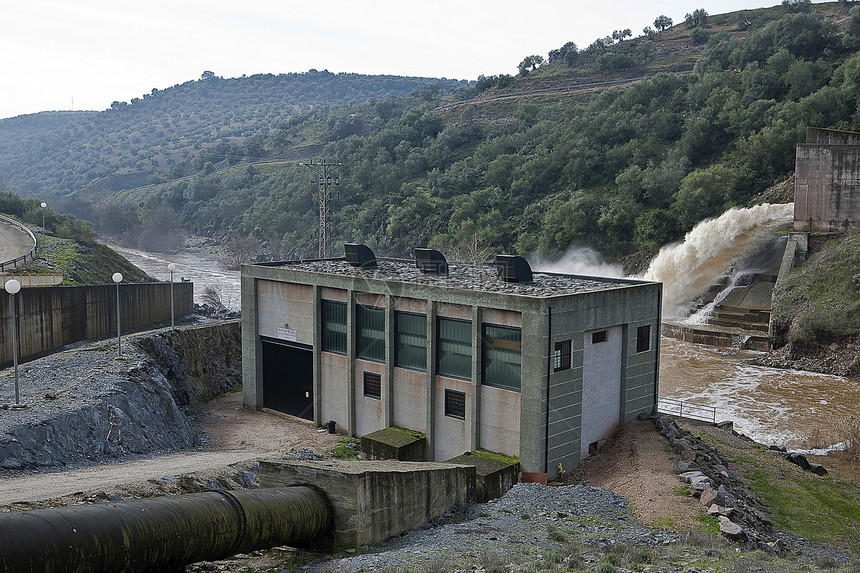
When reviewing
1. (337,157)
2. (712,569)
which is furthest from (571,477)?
(337,157)

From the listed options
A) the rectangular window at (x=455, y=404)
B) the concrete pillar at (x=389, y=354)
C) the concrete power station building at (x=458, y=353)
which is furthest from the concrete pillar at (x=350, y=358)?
the rectangular window at (x=455, y=404)

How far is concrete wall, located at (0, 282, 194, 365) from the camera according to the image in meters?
29.8

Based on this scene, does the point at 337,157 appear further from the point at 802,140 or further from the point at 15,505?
the point at 15,505

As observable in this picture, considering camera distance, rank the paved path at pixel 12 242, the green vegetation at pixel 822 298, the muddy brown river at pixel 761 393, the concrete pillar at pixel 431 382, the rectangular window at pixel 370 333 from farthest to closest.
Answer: the paved path at pixel 12 242, the green vegetation at pixel 822 298, the muddy brown river at pixel 761 393, the rectangular window at pixel 370 333, the concrete pillar at pixel 431 382

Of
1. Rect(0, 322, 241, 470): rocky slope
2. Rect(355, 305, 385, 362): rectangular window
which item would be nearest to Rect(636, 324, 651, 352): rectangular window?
Rect(355, 305, 385, 362): rectangular window

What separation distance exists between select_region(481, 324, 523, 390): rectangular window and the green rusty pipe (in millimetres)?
9173

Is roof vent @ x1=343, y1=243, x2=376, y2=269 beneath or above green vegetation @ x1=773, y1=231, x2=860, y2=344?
above

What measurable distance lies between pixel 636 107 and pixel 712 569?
248 feet

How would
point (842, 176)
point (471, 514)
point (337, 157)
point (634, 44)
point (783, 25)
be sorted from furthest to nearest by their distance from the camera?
point (634, 44) < point (337, 157) < point (783, 25) < point (842, 176) < point (471, 514)

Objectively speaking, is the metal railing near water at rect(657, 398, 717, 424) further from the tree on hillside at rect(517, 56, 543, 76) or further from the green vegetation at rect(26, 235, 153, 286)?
the tree on hillside at rect(517, 56, 543, 76)

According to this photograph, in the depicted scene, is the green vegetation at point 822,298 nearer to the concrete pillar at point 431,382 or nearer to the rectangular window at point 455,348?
the rectangular window at point 455,348

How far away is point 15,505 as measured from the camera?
37.5 ft

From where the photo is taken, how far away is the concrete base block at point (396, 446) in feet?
71.1

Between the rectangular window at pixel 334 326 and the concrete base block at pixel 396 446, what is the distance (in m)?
3.88
